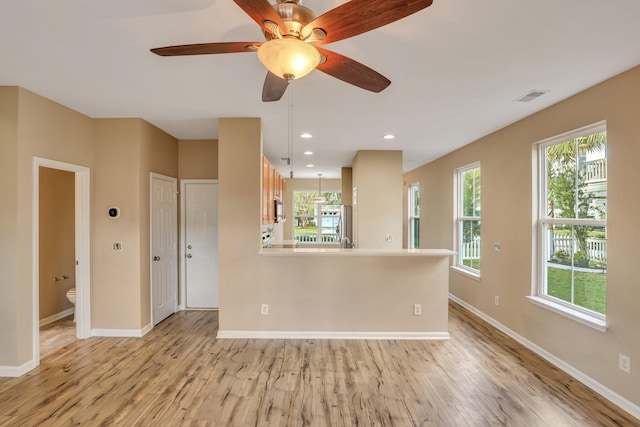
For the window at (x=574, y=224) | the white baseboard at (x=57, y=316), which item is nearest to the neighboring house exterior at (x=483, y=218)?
the window at (x=574, y=224)

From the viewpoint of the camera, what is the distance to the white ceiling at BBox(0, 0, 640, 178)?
5.71 ft

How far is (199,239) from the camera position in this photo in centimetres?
477

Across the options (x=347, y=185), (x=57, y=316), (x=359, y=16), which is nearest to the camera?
(x=359, y=16)

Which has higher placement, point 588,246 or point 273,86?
point 273,86

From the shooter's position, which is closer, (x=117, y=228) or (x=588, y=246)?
(x=588, y=246)

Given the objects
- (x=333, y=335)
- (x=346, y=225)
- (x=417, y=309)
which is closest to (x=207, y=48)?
(x=333, y=335)

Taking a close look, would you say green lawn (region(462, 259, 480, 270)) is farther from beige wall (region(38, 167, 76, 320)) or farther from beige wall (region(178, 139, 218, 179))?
beige wall (region(38, 167, 76, 320))

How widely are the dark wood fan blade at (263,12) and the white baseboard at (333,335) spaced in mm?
3227

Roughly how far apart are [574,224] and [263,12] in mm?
3302

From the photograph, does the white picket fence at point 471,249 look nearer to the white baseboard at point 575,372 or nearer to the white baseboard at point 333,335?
the white baseboard at point 575,372

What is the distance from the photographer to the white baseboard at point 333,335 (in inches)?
145

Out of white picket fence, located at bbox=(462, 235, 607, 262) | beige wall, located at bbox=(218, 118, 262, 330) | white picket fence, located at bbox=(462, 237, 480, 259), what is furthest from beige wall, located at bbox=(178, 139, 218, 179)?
white picket fence, located at bbox=(462, 235, 607, 262)

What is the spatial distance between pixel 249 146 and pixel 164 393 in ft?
8.33

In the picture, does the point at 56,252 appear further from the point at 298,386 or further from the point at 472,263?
the point at 472,263
